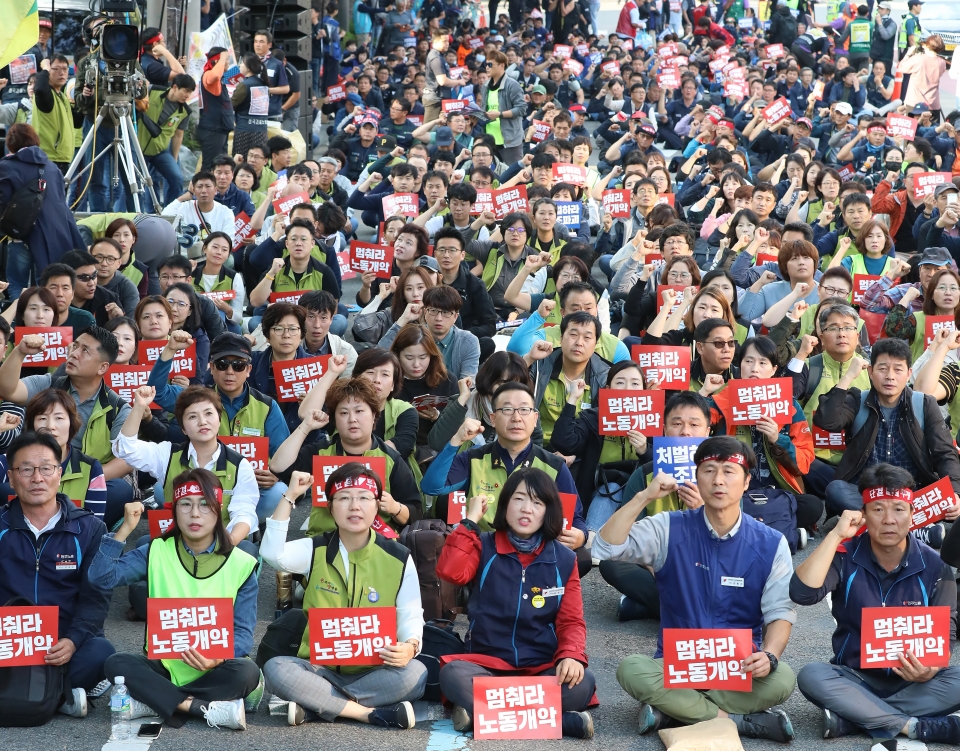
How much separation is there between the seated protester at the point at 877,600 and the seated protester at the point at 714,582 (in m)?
0.16

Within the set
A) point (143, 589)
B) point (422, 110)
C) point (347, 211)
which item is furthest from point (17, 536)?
point (422, 110)

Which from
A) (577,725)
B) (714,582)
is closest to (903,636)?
(714,582)

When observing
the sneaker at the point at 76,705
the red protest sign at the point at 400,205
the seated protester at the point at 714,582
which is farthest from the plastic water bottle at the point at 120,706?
the red protest sign at the point at 400,205

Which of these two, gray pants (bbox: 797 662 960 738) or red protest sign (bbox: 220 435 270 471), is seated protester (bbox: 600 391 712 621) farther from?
red protest sign (bbox: 220 435 270 471)

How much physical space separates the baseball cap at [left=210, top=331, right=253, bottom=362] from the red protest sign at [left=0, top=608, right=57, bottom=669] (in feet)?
7.33

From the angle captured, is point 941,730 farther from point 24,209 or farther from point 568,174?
point 568,174

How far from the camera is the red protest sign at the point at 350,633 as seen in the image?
17.9 ft

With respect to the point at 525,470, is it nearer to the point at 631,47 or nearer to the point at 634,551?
the point at 634,551

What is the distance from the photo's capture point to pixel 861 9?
28359mm

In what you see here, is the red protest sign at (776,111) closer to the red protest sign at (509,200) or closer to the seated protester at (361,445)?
the red protest sign at (509,200)

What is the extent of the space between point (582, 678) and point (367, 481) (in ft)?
3.82

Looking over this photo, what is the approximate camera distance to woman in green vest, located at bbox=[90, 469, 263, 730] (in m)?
5.51

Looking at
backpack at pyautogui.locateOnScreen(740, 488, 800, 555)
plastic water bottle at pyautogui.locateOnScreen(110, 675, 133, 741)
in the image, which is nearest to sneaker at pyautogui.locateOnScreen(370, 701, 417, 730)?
plastic water bottle at pyautogui.locateOnScreen(110, 675, 133, 741)

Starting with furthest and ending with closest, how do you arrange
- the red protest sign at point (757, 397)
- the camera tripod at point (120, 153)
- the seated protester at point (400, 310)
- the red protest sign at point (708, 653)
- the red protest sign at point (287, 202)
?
the red protest sign at point (287, 202) < the camera tripod at point (120, 153) < the seated protester at point (400, 310) < the red protest sign at point (757, 397) < the red protest sign at point (708, 653)
